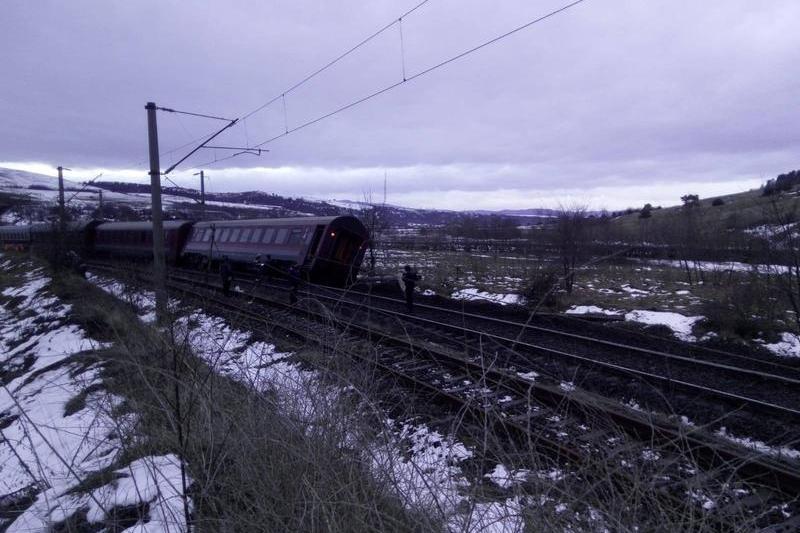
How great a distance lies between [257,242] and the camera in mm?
21250

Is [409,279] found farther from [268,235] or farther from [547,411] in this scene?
[268,235]

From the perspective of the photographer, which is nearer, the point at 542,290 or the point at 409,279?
the point at 409,279

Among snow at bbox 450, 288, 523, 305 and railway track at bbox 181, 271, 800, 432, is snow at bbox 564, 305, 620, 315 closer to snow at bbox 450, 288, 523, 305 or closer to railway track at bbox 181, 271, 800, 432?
snow at bbox 450, 288, 523, 305

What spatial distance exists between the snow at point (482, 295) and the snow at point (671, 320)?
388cm

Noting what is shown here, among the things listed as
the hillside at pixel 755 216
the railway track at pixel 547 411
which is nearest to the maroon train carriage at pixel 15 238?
the railway track at pixel 547 411

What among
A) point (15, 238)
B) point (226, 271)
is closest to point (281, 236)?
point (226, 271)

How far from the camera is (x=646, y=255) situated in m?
24.5

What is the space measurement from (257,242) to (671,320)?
1541cm

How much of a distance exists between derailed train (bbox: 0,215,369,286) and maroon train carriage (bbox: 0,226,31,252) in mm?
20400

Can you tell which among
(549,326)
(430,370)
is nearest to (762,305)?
(549,326)

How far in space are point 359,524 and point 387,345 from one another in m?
7.18

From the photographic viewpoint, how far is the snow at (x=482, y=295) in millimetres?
17312

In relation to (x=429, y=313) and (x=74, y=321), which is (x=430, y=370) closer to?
(x=429, y=313)

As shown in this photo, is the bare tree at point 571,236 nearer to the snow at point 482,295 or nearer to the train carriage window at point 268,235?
the snow at point 482,295
